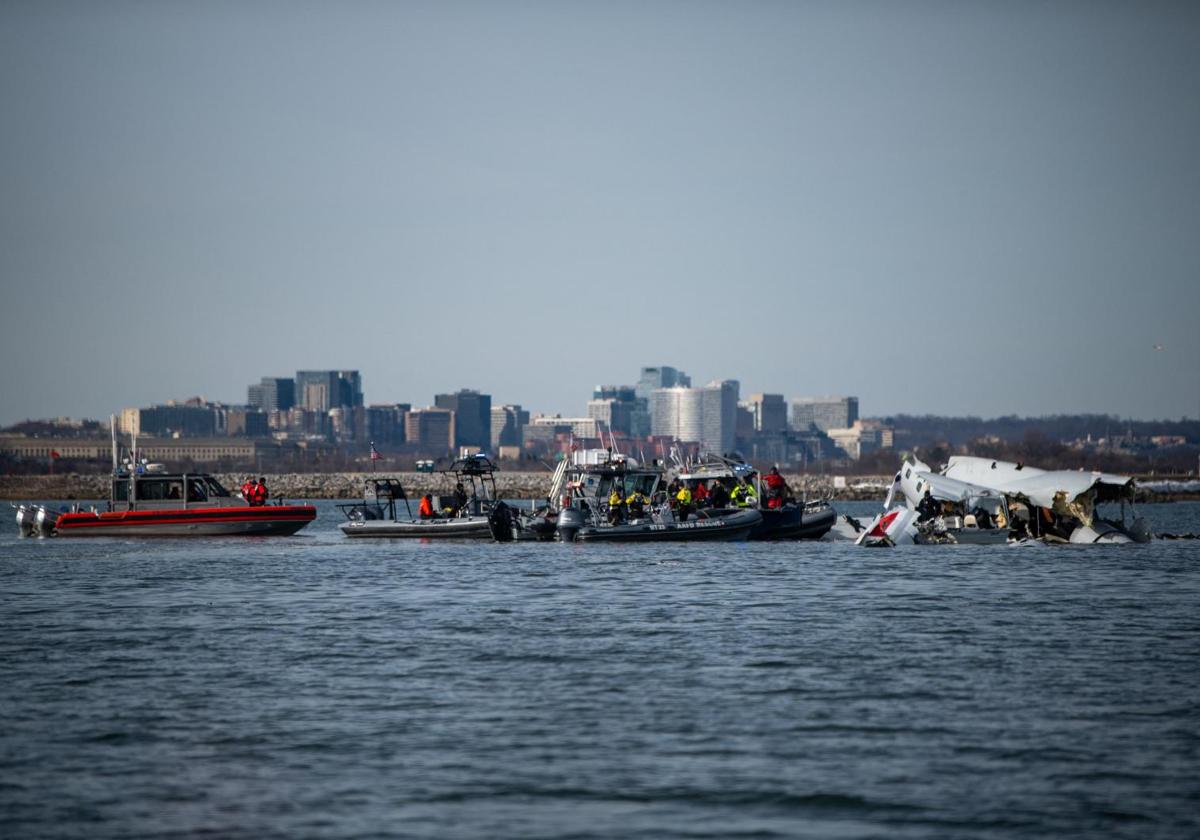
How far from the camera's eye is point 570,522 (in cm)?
5316

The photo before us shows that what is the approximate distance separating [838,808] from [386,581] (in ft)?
89.5

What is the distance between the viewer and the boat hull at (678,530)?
172ft

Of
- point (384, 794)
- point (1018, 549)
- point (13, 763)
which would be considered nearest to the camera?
point (384, 794)

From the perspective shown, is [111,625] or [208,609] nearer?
[111,625]

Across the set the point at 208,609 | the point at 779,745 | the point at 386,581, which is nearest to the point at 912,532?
the point at 386,581

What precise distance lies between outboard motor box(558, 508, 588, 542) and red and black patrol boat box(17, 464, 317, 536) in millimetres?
11465

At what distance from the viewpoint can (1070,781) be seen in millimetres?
16359

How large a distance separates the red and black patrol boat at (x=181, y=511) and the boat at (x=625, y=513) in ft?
37.4

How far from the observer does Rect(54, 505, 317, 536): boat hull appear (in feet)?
192

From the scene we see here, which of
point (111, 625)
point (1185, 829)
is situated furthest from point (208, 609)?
point (1185, 829)

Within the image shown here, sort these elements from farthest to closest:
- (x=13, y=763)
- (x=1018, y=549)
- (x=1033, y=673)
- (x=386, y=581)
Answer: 1. (x=1018, y=549)
2. (x=386, y=581)
3. (x=1033, y=673)
4. (x=13, y=763)

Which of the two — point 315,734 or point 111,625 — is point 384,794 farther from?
point 111,625

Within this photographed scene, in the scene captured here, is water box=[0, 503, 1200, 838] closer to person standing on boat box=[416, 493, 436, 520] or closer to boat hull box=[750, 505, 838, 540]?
boat hull box=[750, 505, 838, 540]

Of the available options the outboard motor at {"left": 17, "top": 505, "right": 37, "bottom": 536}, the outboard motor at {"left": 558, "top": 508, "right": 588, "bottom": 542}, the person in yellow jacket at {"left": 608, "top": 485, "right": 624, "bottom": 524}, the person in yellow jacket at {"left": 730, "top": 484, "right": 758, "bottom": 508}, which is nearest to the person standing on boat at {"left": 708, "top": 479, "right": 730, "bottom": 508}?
the person in yellow jacket at {"left": 730, "top": 484, "right": 758, "bottom": 508}
